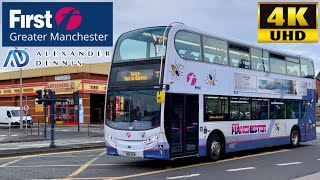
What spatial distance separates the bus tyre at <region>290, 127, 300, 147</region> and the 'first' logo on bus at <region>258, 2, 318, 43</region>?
12.6 ft

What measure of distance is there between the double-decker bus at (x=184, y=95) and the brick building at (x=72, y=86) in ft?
104

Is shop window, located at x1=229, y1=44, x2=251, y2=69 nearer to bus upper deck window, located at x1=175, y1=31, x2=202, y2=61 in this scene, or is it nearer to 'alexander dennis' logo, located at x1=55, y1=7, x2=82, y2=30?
bus upper deck window, located at x1=175, y1=31, x2=202, y2=61

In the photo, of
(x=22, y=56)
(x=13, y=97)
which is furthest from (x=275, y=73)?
(x=13, y=97)

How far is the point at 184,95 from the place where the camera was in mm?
13570

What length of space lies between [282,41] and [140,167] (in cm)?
917

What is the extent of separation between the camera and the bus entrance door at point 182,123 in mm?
12914

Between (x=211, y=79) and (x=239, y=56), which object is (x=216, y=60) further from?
(x=239, y=56)

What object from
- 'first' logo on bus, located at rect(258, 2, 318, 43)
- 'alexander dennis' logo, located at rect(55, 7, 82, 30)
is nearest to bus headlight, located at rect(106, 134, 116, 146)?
'first' logo on bus, located at rect(258, 2, 318, 43)

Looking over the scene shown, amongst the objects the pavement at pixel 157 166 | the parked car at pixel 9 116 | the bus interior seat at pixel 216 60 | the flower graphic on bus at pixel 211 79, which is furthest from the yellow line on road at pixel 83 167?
the parked car at pixel 9 116

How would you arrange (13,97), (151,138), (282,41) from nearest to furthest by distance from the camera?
(151,138) < (282,41) < (13,97)

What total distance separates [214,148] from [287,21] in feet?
25.7

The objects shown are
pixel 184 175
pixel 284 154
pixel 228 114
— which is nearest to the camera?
pixel 184 175

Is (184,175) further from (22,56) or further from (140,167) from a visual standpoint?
(22,56)

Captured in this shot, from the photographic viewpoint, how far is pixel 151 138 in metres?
12.7
